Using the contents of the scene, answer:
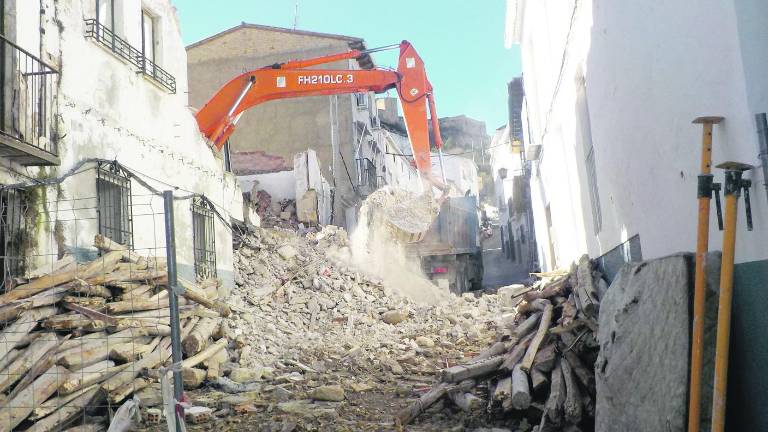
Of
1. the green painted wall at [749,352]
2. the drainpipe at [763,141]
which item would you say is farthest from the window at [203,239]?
the drainpipe at [763,141]

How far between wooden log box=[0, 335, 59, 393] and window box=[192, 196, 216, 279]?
579 centimetres

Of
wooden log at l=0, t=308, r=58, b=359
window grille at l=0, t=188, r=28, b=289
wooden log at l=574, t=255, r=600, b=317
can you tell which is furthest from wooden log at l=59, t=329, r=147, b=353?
wooden log at l=574, t=255, r=600, b=317

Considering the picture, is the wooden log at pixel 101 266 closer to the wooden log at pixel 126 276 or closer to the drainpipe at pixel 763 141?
the wooden log at pixel 126 276

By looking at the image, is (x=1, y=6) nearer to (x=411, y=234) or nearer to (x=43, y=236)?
(x=43, y=236)

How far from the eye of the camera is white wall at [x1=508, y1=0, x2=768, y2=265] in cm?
352

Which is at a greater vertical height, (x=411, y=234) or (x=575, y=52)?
(x=575, y=52)

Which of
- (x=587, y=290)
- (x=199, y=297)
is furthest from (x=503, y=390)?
(x=199, y=297)

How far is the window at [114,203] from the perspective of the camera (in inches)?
360

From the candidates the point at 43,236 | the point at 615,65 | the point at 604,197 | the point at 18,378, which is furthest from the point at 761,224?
the point at 43,236

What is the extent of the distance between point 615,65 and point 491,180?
62.1m

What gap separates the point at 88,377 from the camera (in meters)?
6.10

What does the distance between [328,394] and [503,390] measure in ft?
7.11

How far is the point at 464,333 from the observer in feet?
36.8

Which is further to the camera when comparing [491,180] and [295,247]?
[491,180]
